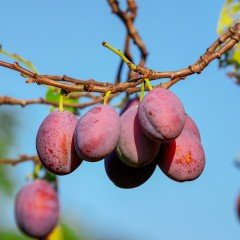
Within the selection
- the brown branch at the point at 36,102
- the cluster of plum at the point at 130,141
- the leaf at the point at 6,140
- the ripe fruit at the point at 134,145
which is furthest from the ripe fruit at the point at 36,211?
the leaf at the point at 6,140

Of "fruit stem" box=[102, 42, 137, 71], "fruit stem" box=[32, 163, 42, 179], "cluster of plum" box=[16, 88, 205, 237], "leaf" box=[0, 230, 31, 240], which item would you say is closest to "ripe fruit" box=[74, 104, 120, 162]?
"cluster of plum" box=[16, 88, 205, 237]

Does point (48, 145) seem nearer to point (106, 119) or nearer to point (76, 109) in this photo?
point (106, 119)

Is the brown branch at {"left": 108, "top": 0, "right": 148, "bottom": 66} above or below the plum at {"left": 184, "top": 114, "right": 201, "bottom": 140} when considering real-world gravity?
above

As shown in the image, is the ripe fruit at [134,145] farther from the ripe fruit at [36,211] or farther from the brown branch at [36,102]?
the ripe fruit at [36,211]

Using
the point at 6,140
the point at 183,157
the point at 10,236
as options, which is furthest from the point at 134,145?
the point at 6,140

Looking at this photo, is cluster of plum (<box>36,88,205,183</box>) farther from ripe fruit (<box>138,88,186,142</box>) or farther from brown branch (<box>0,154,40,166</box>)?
brown branch (<box>0,154,40,166</box>)

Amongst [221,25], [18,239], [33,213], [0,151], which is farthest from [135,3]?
[0,151]

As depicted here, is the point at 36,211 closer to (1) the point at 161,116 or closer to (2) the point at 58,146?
(2) the point at 58,146
